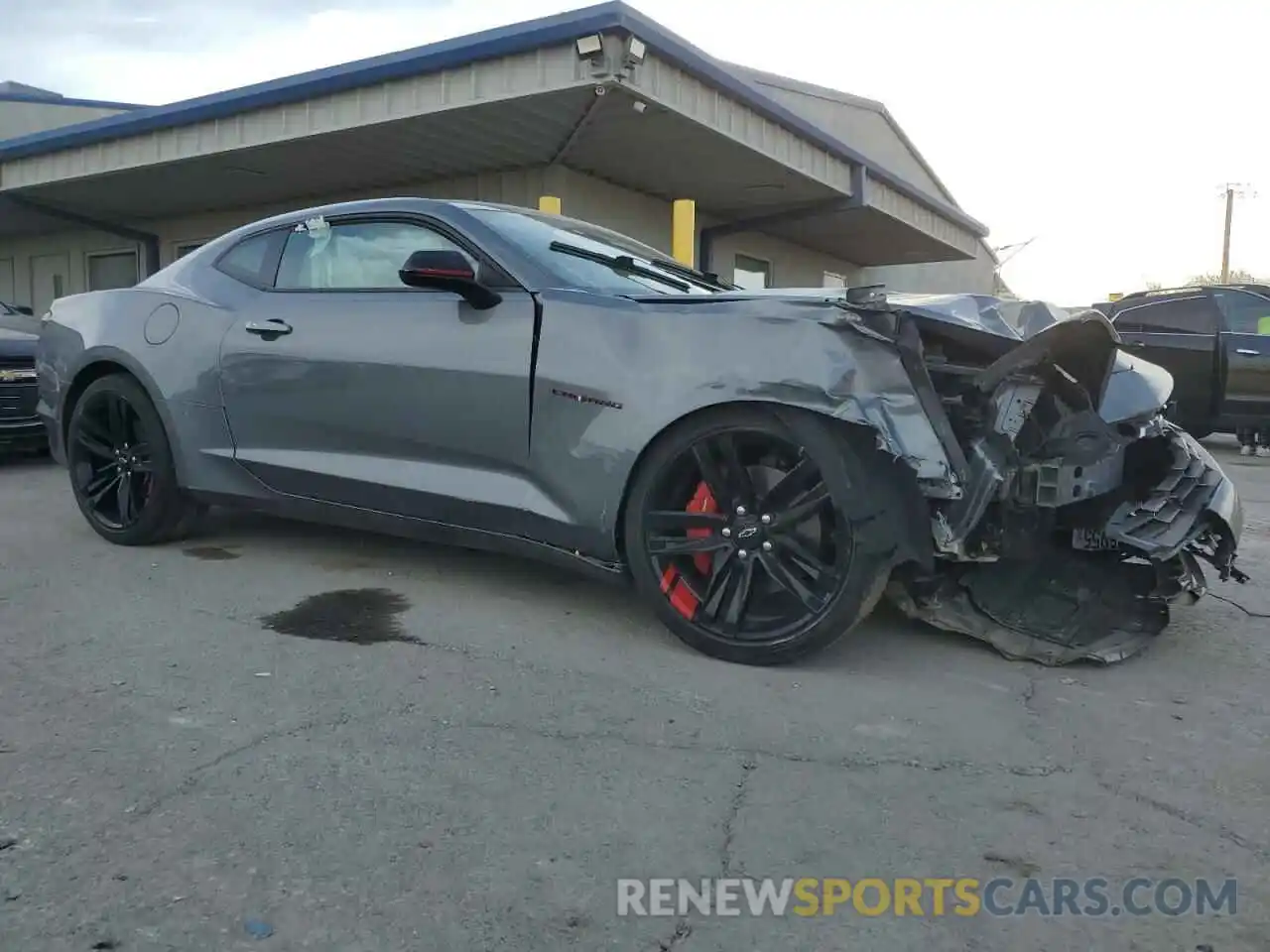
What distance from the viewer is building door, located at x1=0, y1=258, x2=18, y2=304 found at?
17969 millimetres

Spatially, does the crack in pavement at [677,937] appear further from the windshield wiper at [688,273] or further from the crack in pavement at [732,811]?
the windshield wiper at [688,273]

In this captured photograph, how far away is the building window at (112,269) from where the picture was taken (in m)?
16.3

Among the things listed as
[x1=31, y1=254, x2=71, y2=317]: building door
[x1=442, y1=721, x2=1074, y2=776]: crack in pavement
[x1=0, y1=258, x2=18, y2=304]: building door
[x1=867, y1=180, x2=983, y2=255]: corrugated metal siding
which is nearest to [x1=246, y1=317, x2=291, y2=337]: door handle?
[x1=442, y1=721, x2=1074, y2=776]: crack in pavement

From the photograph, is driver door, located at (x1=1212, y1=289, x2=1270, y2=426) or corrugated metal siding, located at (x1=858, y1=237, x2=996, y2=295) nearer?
driver door, located at (x1=1212, y1=289, x2=1270, y2=426)

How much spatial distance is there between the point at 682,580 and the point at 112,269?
54.2ft

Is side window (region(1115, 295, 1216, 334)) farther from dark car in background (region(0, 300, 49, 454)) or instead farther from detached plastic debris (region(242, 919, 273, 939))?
detached plastic debris (region(242, 919, 273, 939))

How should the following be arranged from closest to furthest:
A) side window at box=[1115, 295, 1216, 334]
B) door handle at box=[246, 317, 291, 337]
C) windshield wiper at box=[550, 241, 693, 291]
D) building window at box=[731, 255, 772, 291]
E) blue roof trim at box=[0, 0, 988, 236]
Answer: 1. windshield wiper at box=[550, 241, 693, 291]
2. door handle at box=[246, 317, 291, 337]
3. blue roof trim at box=[0, 0, 988, 236]
4. side window at box=[1115, 295, 1216, 334]
5. building window at box=[731, 255, 772, 291]

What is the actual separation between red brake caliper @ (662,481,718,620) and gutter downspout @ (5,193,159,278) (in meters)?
13.9

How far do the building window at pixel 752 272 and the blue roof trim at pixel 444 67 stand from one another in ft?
10.3

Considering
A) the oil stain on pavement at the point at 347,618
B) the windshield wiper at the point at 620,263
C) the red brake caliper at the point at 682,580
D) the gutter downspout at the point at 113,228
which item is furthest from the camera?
the gutter downspout at the point at 113,228

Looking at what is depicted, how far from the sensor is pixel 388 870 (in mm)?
1925

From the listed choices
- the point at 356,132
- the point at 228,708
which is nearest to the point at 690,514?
the point at 228,708

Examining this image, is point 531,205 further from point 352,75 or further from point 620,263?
point 620,263

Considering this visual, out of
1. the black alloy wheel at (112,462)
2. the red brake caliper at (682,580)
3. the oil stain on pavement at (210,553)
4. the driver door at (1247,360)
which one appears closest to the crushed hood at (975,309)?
the red brake caliper at (682,580)
